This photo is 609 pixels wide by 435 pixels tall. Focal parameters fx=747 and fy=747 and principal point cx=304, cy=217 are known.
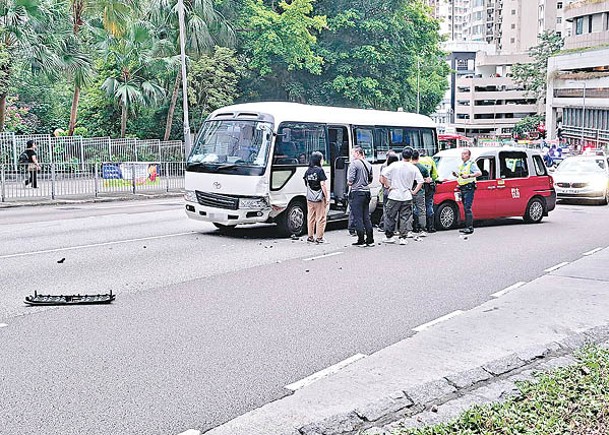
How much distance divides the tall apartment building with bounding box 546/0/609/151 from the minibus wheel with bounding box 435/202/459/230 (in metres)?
54.9

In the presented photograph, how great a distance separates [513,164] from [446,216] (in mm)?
2525

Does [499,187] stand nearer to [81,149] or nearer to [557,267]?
[557,267]

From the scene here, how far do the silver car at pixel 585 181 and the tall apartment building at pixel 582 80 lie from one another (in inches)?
1711

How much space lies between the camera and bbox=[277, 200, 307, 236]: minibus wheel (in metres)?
15.5

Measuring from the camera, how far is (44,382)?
20.2ft

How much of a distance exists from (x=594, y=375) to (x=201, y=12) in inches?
1418

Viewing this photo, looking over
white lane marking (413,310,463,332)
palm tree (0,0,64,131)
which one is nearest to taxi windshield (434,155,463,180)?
white lane marking (413,310,463,332)

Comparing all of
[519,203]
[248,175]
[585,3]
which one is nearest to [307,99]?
[519,203]

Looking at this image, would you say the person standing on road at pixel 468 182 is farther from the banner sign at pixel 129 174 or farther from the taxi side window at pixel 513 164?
the banner sign at pixel 129 174

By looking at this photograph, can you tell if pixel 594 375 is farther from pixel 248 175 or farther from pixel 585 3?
pixel 585 3

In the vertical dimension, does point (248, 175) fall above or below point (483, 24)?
below

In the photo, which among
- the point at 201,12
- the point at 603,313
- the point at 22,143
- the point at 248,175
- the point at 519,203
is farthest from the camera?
the point at 201,12

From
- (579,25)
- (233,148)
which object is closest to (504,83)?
(579,25)

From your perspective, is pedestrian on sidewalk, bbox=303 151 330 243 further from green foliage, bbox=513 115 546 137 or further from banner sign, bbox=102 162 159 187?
green foliage, bbox=513 115 546 137
